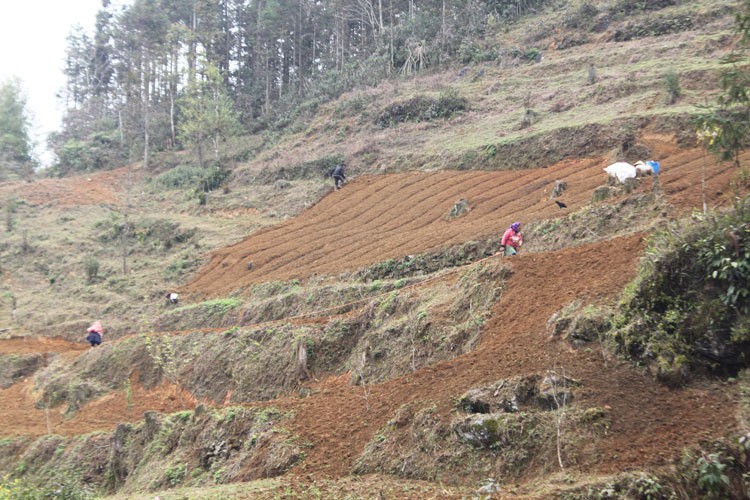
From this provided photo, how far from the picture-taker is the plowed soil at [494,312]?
773 centimetres

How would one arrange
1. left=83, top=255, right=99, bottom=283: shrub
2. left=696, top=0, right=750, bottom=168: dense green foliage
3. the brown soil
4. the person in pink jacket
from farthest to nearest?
the brown soil
left=83, top=255, right=99, bottom=283: shrub
the person in pink jacket
left=696, top=0, right=750, bottom=168: dense green foliage

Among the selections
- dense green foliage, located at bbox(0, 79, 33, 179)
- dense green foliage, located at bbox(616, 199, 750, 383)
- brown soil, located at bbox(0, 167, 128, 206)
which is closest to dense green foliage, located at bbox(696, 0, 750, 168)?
dense green foliage, located at bbox(616, 199, 750, 383)

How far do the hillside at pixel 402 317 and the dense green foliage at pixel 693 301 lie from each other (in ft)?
0.96

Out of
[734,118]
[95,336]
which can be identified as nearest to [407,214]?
[95,336]

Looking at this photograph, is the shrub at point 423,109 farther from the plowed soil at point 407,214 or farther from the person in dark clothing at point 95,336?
the person in dark clothing at point 95,336

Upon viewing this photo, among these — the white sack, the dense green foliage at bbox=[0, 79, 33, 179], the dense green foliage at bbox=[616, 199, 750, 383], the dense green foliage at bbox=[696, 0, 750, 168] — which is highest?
the dense green foliage at bbox=[0, 79, 33, 179]

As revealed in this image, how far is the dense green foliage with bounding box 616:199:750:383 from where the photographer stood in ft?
26.5

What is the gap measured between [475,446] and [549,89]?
27.8m

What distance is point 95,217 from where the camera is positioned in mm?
37969

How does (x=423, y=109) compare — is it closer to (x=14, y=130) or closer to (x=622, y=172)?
(x=622, y=172)

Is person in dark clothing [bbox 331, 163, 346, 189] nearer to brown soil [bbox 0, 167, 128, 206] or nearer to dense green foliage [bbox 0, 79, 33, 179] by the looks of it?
brown soil [bbox 0, 167, 128, 206]

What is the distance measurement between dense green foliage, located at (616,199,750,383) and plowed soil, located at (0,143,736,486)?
1.28ft

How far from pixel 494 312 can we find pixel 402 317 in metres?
2.52

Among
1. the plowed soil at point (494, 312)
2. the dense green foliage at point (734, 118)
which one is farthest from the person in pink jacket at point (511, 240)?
the dense green foliage at point (734, 118)
